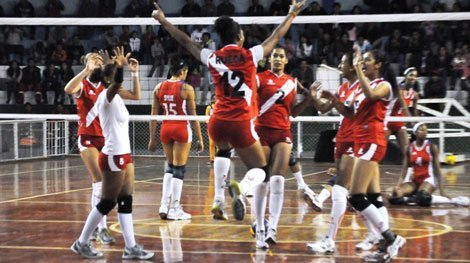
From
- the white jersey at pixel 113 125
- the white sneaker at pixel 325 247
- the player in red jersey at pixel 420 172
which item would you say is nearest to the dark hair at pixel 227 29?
the white jersey at pixel 113 125

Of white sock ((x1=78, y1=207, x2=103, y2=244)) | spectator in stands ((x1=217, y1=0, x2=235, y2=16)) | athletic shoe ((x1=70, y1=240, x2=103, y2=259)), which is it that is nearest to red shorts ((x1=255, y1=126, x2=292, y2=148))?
white sock ((x1=78, y1=207, x2=103, y2=244))

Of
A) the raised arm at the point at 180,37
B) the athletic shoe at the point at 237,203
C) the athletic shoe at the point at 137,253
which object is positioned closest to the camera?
the athletic shoe at the point at 237,203

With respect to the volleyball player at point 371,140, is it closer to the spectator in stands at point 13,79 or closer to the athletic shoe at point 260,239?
the athletic shoe at point 260,239

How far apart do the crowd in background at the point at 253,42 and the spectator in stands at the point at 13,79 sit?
0.03 meters

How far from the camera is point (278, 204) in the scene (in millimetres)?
9852

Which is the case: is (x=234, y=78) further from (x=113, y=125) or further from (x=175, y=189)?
(x=175, y=189)

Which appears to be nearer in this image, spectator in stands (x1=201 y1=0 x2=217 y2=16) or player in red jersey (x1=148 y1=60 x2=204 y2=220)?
player in red jersey (x1=148 y1=60 x2=204 y2=220)

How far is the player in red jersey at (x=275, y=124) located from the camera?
32.4 feet

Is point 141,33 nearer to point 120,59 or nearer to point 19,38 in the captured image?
point 19,38

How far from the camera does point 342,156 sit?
32.5 ft

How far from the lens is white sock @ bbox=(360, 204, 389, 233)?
8.80 m

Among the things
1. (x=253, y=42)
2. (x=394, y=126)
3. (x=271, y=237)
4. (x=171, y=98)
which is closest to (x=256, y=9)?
(x=253, y=42)

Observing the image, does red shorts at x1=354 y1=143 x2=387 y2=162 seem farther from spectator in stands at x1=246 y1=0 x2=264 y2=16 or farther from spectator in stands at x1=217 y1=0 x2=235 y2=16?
A: spectator in stands at x1=217 y1=0 x2=235 y2=16

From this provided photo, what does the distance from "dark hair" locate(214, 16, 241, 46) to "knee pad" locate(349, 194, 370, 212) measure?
1.98 metres
